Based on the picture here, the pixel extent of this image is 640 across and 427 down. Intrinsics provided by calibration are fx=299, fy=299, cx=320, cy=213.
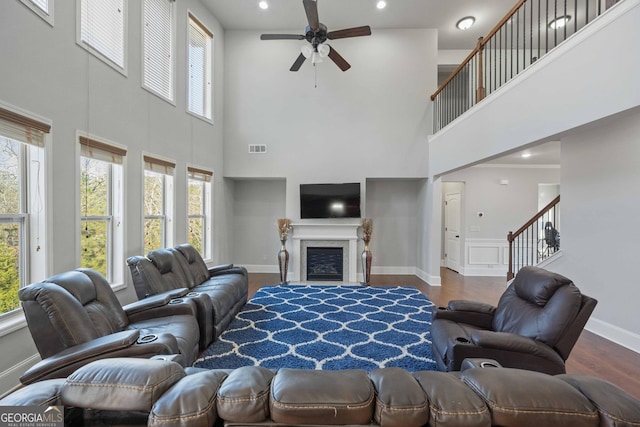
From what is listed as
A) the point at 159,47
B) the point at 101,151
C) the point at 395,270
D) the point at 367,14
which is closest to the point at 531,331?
the point at 101,151

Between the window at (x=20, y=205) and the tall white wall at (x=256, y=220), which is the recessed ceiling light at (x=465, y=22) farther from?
the window at (x=20, y=205)

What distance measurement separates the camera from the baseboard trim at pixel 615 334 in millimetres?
3301

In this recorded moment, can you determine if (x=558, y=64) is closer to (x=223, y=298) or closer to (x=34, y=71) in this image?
(x=223, y=298)

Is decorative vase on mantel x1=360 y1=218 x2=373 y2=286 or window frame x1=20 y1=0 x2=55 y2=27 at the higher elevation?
window frame x1=20 y1=0 x2=55 y2=27

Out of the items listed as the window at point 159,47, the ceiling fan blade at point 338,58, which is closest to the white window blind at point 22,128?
the window at point 159,47

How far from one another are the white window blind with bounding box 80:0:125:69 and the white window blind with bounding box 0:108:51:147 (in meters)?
1.14

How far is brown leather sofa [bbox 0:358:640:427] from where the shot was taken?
34.2 inches

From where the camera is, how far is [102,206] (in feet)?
11.9

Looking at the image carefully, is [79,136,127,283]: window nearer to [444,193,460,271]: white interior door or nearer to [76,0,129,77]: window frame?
[76,0,129,77]: window frame

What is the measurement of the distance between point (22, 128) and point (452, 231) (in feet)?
26.1

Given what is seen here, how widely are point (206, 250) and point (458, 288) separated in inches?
199

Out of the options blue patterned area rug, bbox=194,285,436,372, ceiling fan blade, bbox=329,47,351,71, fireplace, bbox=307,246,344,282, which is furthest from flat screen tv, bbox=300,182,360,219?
ceiling fan blade, bbox=329,47,351,71

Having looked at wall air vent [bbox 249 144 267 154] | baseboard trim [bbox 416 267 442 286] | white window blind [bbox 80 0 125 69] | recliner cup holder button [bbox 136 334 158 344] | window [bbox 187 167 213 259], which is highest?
white window blind [bbox 80 0 125 69]

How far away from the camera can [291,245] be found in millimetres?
6516
